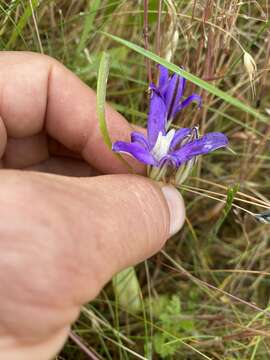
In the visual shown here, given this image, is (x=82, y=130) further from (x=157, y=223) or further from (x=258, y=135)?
(x=258, y=135)

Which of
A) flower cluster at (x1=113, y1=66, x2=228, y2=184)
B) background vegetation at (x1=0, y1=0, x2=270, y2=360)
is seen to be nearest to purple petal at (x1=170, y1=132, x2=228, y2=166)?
flower cluster at (x1=113, y1=66, x2=228, y2=184)

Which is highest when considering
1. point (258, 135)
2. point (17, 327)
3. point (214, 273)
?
point (17, 327)

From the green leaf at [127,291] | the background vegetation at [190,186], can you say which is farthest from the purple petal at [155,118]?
the green leaf at [127,291]

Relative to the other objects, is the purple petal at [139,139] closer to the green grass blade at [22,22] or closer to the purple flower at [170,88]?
the purple flower at [170,88]

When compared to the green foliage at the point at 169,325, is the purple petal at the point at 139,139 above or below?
above

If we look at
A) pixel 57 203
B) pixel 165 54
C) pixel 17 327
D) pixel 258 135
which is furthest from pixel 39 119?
pixel 258 135

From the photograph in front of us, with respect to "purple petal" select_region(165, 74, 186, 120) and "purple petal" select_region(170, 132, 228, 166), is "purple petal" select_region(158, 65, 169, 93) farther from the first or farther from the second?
"purple petal" select_region(170, 132, 228, 166)
